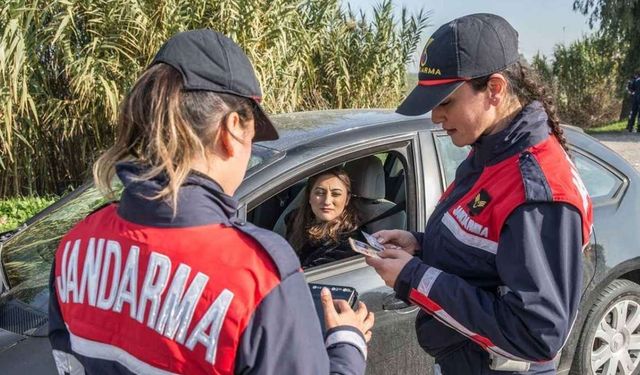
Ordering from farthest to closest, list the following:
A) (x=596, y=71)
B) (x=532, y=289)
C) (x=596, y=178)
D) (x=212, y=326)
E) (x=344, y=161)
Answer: (x=596, y=71), (x=596, y=178), (x=344, y=161), (x=532, y=289), (x=212, y=326)

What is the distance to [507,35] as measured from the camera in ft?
5.72

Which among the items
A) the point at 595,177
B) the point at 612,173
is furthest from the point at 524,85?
the point at 612,173

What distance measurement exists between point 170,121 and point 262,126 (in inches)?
10.5

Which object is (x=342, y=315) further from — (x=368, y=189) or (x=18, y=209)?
(x=18, y=209)

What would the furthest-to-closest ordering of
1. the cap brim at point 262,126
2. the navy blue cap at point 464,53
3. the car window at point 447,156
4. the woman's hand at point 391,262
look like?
1. the car window at point 447,156
2. the woman's hand at point 391,262
3. the navy blue cap at point 464,53
4. the cap brim at point 262,126

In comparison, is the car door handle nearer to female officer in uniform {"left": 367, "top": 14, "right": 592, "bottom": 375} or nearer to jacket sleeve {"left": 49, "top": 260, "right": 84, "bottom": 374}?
female officer in uniform {"left": 367, "top": 14, "right": 592, "bottom": 375}

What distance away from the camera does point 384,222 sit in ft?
10.6

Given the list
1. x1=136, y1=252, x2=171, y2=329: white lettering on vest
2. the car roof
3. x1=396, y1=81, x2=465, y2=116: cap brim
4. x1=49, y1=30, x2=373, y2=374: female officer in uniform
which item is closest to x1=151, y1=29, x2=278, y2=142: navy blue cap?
x1=49, y1=30, x2=373, y2=374: female officer in uniform

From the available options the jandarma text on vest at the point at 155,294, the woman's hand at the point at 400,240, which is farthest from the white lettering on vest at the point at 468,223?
the jandarma text on vest at the point at 155,294

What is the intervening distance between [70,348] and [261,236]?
49 centimetres

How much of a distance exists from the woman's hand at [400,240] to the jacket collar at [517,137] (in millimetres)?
445

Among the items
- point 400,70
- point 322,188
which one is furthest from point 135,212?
point 400,70

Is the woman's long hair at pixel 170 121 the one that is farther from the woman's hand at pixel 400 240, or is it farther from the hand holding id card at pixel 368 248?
the woman's hand at pixel 400 240

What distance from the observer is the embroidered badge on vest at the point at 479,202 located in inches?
66.5
